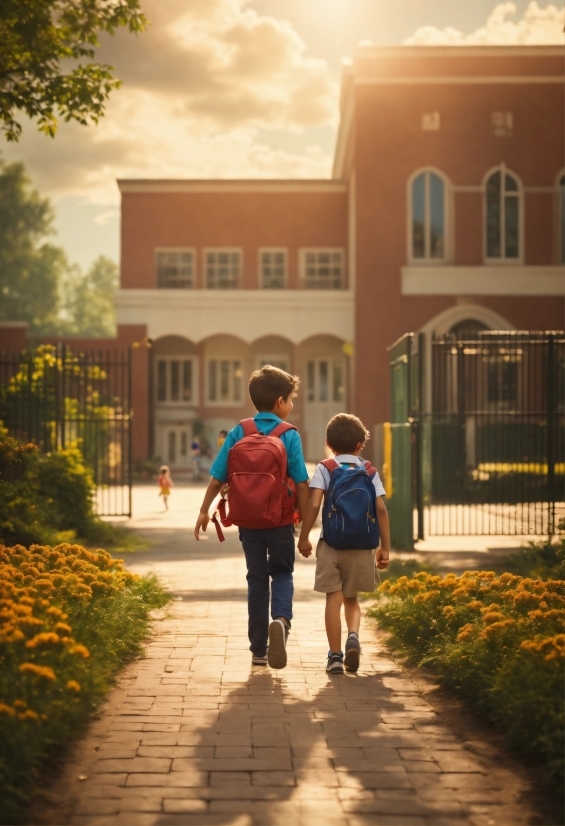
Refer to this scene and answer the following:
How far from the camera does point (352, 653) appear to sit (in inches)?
257

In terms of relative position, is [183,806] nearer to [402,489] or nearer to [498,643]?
[498,643]

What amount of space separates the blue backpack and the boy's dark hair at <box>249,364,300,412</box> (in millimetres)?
493

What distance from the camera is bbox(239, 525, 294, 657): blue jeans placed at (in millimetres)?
6590

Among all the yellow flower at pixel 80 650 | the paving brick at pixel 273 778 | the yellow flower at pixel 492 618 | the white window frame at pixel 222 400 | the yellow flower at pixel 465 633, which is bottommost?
the paving brick at pixel 273 778

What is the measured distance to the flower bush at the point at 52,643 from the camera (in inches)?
166

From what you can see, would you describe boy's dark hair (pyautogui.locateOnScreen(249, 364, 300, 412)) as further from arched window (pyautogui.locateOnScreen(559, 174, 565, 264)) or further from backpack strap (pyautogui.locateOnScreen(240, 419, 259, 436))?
arched window (pyautogui.locateOnScreen(559, 174, 565, 264))

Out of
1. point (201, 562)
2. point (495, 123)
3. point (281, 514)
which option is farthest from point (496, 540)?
point (495, 123)

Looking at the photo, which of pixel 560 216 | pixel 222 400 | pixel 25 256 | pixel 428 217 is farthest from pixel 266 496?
pixel 25 256

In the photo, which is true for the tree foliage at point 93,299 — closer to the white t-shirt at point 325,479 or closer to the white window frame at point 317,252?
the white window frame at point 317,252

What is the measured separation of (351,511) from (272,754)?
1.94m

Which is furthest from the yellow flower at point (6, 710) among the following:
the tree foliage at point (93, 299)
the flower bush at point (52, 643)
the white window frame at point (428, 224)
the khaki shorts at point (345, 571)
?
the tree foliage at point (93, 299)

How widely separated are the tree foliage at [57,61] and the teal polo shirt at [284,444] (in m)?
8.49

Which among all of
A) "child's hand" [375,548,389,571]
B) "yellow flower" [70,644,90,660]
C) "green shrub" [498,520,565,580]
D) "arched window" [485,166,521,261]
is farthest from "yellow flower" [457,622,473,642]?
"arched window" [485,166,521,261]

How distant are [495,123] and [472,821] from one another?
30634mm
